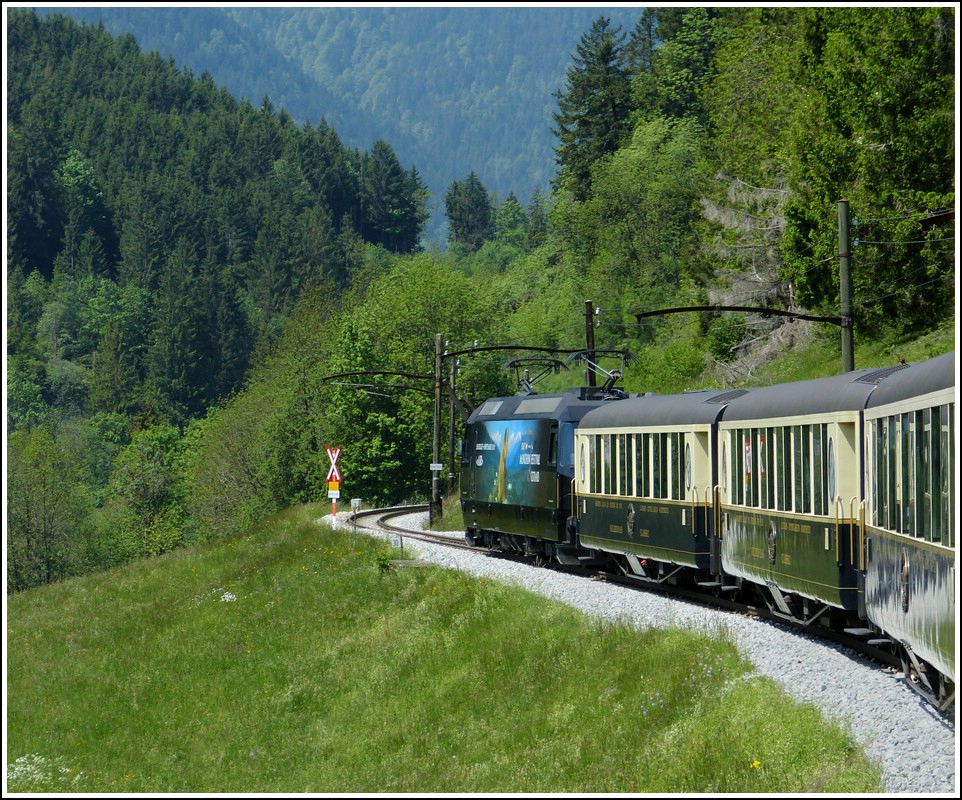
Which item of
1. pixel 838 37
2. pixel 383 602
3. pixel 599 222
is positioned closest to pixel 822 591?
pixel 383 602

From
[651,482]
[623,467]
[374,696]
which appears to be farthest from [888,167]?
[374,696]

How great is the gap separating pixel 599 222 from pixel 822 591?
7931 cm

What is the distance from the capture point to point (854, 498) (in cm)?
1630

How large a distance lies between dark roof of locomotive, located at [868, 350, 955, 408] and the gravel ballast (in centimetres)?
273

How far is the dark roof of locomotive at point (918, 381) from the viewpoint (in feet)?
37.7

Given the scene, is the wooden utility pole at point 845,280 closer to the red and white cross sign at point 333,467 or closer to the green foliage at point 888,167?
the green foliage at point 888,167

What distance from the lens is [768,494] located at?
19.4 m

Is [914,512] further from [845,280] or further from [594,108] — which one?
[594,108]

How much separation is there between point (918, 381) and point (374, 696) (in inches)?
522

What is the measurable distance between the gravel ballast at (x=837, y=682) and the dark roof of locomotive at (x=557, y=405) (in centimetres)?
422

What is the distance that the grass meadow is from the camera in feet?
49.1

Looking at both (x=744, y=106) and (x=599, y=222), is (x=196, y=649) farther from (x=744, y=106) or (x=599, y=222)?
(x=599, y=222)

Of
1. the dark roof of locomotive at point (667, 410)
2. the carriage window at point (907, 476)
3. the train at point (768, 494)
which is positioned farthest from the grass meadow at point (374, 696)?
the dark roof of locomotive at point (667, 410)

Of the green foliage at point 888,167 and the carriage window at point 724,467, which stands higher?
the green foliage at point 888,167
